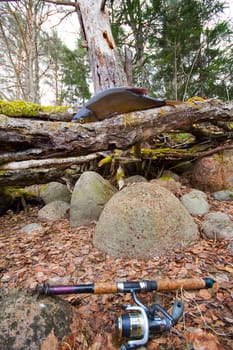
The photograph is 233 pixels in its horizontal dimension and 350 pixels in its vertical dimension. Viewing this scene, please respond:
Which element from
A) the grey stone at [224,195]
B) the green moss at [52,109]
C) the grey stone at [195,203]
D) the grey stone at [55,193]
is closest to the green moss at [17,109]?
the green moss at [52,109]

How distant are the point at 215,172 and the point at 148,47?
5.83m

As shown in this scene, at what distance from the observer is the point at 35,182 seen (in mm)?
3658

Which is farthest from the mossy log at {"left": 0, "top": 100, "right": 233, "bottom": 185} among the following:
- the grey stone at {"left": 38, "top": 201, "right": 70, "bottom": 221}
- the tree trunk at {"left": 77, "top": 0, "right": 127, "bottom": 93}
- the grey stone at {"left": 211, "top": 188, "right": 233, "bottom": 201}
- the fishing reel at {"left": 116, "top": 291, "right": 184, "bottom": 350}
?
the tree trunk at {"left": 77, "top": 0, "right": 127, "bottom": 93}

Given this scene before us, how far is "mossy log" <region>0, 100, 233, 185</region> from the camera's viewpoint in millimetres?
2119

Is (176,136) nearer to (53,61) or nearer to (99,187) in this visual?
(99,187)

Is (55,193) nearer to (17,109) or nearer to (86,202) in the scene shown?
(86,202)

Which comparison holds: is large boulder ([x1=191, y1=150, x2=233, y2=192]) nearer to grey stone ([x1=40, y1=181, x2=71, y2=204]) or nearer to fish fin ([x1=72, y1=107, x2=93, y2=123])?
fish fin ([x1=72, y1=107, x2=93, y2=123])

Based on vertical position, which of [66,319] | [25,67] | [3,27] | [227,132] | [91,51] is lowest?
[66,319]

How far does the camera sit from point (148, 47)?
696cm

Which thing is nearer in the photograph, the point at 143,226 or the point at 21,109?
the point at 143,226

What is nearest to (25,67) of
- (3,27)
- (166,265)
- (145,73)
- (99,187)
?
(3,27)

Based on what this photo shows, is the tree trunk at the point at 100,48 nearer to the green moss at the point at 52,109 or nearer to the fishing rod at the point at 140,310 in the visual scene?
the green moss at the point at 52,109

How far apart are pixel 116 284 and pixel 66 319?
0.36 m

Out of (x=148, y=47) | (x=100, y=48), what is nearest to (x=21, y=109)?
(x=100, y=48)
